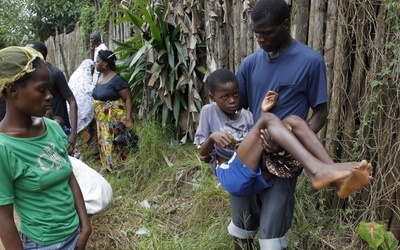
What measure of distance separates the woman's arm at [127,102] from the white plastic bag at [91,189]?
1.55 m

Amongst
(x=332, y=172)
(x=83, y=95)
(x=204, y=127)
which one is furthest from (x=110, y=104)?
(x=332, y=172)

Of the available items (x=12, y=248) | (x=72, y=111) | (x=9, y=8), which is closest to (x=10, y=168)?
(x=12, y=248)

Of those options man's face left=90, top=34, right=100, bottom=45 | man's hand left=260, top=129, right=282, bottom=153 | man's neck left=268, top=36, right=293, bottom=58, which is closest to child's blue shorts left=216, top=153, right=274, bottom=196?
man's hand left=260, top=129, right=282, bottom=153

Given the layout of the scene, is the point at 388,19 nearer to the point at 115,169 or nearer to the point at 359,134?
the point at 359,134

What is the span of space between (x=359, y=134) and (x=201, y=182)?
177 centimetres

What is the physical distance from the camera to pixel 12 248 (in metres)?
1.71

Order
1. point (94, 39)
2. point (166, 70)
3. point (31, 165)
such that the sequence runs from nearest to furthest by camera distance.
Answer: point (31, 165) → point (166, 70) → point (94, 39)

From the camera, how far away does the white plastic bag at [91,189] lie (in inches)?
132

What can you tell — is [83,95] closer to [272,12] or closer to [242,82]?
[242,82]

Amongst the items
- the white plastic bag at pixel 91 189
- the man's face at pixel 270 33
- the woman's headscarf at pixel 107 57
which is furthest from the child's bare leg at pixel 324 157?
the woman's headscarf at pixel 107 57

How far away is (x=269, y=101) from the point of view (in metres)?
2.19

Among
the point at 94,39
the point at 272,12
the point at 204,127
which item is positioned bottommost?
the point at 94,39

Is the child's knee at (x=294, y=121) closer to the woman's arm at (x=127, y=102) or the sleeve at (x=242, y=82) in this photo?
the sleeve at (x=242, y=82)

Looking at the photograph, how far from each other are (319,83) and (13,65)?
1551mm
